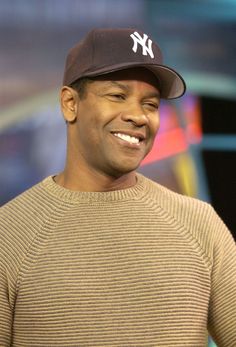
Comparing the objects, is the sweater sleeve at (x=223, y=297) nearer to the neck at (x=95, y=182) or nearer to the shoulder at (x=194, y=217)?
the shoulder at (x=194, y=217)

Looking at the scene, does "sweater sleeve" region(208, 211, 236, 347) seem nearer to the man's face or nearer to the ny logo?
the man's face

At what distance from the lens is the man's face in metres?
1.30

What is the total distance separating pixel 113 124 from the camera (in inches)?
51.3

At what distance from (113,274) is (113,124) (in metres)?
0.30

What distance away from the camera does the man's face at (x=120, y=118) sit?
4.27 ft

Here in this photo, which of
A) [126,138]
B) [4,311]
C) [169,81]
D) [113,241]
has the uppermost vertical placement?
[169,81]

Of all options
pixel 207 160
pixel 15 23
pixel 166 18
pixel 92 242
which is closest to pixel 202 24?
pixel 166 18

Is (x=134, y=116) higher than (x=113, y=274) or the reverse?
higher

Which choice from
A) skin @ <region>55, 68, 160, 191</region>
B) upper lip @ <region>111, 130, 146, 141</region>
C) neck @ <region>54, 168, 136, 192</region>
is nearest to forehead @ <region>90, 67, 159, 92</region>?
skin @ <region>55, 68, 160, 191</region>

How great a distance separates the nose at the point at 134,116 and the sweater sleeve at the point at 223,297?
0.29 metres

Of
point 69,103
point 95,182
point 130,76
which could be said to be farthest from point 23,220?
point 130,76

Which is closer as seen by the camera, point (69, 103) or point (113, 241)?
point (113, 241)

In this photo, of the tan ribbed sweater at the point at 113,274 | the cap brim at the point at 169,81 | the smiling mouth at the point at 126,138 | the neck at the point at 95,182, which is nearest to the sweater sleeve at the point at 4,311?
the tan ribbed sweater at the point at 113,274

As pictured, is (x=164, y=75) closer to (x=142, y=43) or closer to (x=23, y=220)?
(x=142, y=43)
